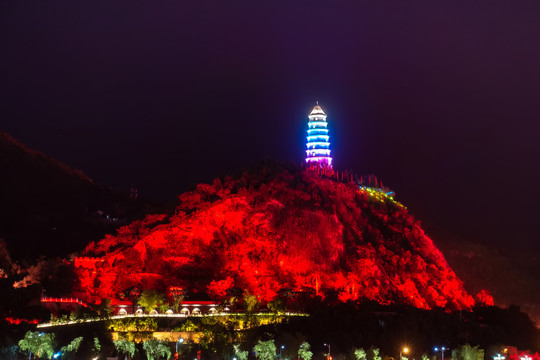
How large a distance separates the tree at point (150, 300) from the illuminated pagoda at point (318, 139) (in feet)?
129

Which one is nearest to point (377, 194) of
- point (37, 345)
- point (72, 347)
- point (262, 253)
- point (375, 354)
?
point (262, 253)

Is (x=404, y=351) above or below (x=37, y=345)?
above

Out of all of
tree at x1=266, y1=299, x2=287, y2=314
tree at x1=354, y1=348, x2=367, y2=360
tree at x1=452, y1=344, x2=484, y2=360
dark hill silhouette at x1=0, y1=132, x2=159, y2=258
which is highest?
dark hill silhouette at x1=0, y1=132, x2=159, y2=258

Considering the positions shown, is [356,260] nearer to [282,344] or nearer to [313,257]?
[313,257]

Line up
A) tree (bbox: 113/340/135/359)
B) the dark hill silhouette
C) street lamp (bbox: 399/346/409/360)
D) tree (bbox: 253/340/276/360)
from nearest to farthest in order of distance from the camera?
1. tree (bbox: 253/340/276/360)
2. tree (bbox: 113/340/135/359)
3. street lamp (bbox: 399/346/409/360)
4. the dark hill silhouette

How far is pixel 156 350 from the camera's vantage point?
1933 inches

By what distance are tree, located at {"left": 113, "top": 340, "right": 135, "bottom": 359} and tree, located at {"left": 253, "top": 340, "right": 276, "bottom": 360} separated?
27.1 feet

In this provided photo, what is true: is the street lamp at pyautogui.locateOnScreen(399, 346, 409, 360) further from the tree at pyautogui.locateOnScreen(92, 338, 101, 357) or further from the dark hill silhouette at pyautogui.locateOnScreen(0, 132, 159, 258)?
the dark hill silhouette at pyautogui.locateOnScreen(0, 132, 159, 258)

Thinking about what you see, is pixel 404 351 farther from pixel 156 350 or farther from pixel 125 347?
pixel 125 347

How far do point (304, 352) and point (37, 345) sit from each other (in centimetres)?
1683

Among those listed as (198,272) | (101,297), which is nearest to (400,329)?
(198,272)

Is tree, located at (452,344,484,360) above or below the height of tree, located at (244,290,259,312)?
below

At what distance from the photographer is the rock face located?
2566 inches

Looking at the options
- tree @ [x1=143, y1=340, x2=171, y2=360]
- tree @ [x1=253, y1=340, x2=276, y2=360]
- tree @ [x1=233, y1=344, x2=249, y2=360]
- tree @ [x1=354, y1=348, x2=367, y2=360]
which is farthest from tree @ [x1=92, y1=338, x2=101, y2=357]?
tree @ [x1=354, y1=348, x2=367, y2=360]
